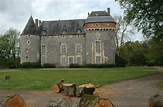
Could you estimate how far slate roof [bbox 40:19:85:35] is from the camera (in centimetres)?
4919

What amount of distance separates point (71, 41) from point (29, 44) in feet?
27.4

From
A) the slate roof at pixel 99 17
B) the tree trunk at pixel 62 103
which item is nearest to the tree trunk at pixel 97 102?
the tree trunk at pixel 62 103

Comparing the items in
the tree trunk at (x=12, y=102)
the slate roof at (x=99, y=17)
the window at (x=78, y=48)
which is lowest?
the tree trunk at (x=12, y=102)

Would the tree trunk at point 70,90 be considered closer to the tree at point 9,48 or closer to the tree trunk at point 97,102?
the tree trunk at point 97,102

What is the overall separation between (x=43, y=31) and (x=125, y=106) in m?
42.6

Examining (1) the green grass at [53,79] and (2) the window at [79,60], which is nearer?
(1) the green grass at [53,79]

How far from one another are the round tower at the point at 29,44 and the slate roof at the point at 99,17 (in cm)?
1121

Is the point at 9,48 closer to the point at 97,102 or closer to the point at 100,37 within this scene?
the point at 100,37

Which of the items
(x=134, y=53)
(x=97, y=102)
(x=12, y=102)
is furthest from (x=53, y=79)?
(x=134, y=53)

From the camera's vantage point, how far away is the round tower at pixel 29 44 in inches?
1919

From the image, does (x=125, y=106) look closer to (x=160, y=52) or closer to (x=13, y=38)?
(x=160, y=52)

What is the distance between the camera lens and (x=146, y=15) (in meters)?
24.1

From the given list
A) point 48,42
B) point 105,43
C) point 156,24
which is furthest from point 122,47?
point 156,24

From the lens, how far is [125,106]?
9.74m
